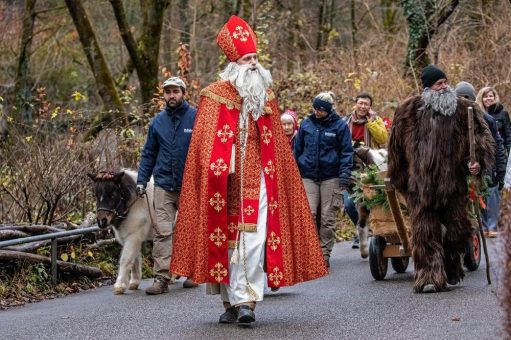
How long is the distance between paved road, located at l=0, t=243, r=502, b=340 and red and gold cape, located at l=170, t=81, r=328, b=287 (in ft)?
1.57

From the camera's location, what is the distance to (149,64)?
78.2 ft

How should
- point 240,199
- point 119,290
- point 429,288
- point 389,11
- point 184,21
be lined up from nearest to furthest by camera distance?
point 240,199, point 429,288, point 119,290, point 184,21, point 389,11

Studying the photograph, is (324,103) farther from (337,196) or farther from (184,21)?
(184,21)

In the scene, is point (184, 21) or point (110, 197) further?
point (184, 21)

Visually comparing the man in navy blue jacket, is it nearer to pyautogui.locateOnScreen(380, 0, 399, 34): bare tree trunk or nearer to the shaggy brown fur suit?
the shaggy brown fur suit

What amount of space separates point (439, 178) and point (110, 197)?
3.55 meters

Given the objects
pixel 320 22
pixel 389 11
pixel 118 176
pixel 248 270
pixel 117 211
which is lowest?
pixel 248 270

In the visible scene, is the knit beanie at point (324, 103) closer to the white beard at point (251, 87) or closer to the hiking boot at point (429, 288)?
the hiking boot at point (429, 288)

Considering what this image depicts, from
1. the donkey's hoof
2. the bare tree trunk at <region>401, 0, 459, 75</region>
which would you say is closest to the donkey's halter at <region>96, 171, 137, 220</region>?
the donkey's hoof

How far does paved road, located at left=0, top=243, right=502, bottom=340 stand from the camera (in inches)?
377

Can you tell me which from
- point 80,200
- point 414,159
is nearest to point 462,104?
point 414,159

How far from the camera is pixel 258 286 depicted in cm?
998

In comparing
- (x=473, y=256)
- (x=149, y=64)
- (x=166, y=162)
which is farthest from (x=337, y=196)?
(x=149, y=64)

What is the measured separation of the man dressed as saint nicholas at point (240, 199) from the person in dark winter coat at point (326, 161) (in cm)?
394
